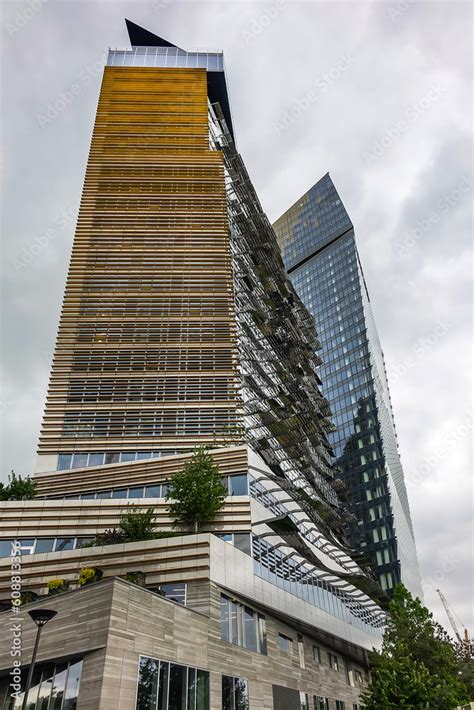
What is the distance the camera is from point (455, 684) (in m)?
35.0

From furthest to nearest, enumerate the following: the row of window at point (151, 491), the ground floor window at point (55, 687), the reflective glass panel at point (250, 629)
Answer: the row of window at point (151, 491) → the reflective glass panel at point (250, 629) → the ground floor window at point (55, 687)

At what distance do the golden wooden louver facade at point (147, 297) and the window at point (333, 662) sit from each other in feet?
64.5

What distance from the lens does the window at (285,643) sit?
32.9 m

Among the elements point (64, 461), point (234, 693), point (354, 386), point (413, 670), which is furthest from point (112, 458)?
point (354, 386)

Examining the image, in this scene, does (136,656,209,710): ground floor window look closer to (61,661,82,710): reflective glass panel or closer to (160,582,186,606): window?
(61,661,82,710): reflective glass panel

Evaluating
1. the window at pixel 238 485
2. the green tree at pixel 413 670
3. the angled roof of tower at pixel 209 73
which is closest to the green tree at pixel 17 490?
Answer: the window at pixel 238 485

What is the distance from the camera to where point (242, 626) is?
29.0 metres

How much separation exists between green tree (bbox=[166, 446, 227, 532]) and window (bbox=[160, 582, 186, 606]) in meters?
4.11

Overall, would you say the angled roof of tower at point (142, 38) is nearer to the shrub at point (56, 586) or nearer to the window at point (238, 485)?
the window at point (238, 485)

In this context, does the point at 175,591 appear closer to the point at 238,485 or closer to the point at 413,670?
the point at 238,485

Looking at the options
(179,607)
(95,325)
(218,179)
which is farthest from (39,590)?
(218,179)

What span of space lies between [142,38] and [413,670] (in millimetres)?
80067

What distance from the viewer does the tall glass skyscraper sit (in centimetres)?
9194

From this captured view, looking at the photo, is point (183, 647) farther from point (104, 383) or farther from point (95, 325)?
point (95, 325)
